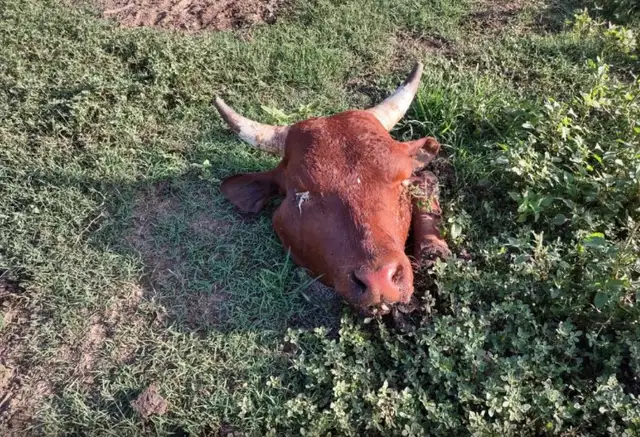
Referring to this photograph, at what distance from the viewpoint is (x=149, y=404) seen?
3.72 meters

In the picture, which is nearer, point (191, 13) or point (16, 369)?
point (16, 369)

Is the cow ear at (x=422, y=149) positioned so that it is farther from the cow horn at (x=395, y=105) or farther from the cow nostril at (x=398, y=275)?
the cow nostril at (x=398, y=275)

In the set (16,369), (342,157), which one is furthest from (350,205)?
(16,369)

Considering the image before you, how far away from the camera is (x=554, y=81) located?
5.61m

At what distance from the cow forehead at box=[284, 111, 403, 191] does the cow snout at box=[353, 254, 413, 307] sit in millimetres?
557

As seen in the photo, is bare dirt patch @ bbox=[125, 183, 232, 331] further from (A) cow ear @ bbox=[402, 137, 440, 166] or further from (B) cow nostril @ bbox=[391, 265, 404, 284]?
(A) cow ear @ bbox=[402, 137, 440, 166]

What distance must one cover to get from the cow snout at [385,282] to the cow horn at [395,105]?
1.29 metres

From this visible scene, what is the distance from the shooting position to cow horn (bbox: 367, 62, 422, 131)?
4.46 meters

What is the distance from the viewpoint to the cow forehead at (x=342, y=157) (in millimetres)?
3824

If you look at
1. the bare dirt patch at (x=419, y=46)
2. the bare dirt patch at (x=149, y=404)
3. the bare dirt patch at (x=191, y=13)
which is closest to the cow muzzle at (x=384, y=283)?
the bare dirt patch at (x=149, y=404)

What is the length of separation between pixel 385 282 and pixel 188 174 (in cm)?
232

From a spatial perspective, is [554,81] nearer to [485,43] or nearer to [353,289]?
[485,43]

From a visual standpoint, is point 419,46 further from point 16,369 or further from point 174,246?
point 16,369

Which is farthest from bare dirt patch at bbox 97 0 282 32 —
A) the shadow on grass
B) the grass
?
the shadow on grass
